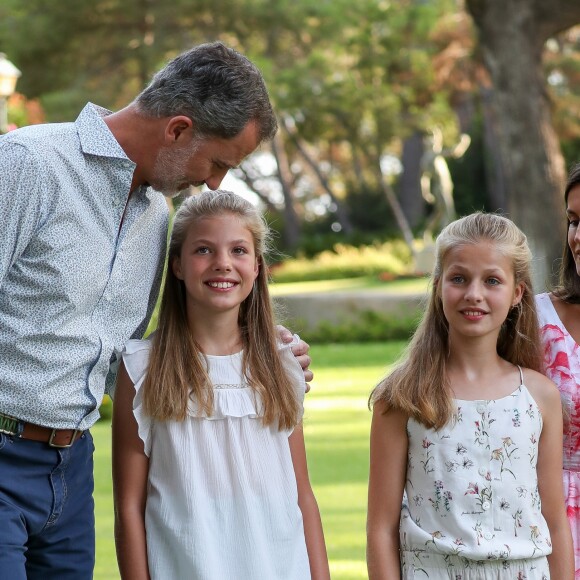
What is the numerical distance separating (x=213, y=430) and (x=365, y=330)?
13.5m

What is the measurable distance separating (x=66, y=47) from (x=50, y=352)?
24.7 m

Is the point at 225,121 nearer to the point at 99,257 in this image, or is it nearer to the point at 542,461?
the point at 99,257

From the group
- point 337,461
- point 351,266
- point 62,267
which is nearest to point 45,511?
point 62,267

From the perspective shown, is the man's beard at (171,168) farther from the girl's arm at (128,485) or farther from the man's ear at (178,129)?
the girl's arm at (128,485)

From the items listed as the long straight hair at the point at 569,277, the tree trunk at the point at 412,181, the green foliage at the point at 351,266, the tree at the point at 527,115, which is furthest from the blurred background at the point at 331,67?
the long straight hair at the point at 569,277

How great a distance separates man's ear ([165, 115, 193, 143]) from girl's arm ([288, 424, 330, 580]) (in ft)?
2.76

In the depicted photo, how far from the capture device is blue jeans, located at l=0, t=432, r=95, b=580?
2598 mm

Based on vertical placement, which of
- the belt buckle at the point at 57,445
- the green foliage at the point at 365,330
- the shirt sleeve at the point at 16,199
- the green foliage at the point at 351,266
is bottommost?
the belt buckle at the point at 57,445

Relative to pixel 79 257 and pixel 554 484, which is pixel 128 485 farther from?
pixel 554 484

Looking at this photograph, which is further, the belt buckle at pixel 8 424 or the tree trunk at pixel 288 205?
the tree trunk at pixel 288 205

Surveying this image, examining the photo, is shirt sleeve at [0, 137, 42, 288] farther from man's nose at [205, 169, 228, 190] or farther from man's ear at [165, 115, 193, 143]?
man's nose at [205, 169, 228, 190]

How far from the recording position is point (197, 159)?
2.89 meters

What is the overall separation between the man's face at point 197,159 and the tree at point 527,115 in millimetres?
10449

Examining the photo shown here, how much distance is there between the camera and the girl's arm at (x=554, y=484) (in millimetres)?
2898
